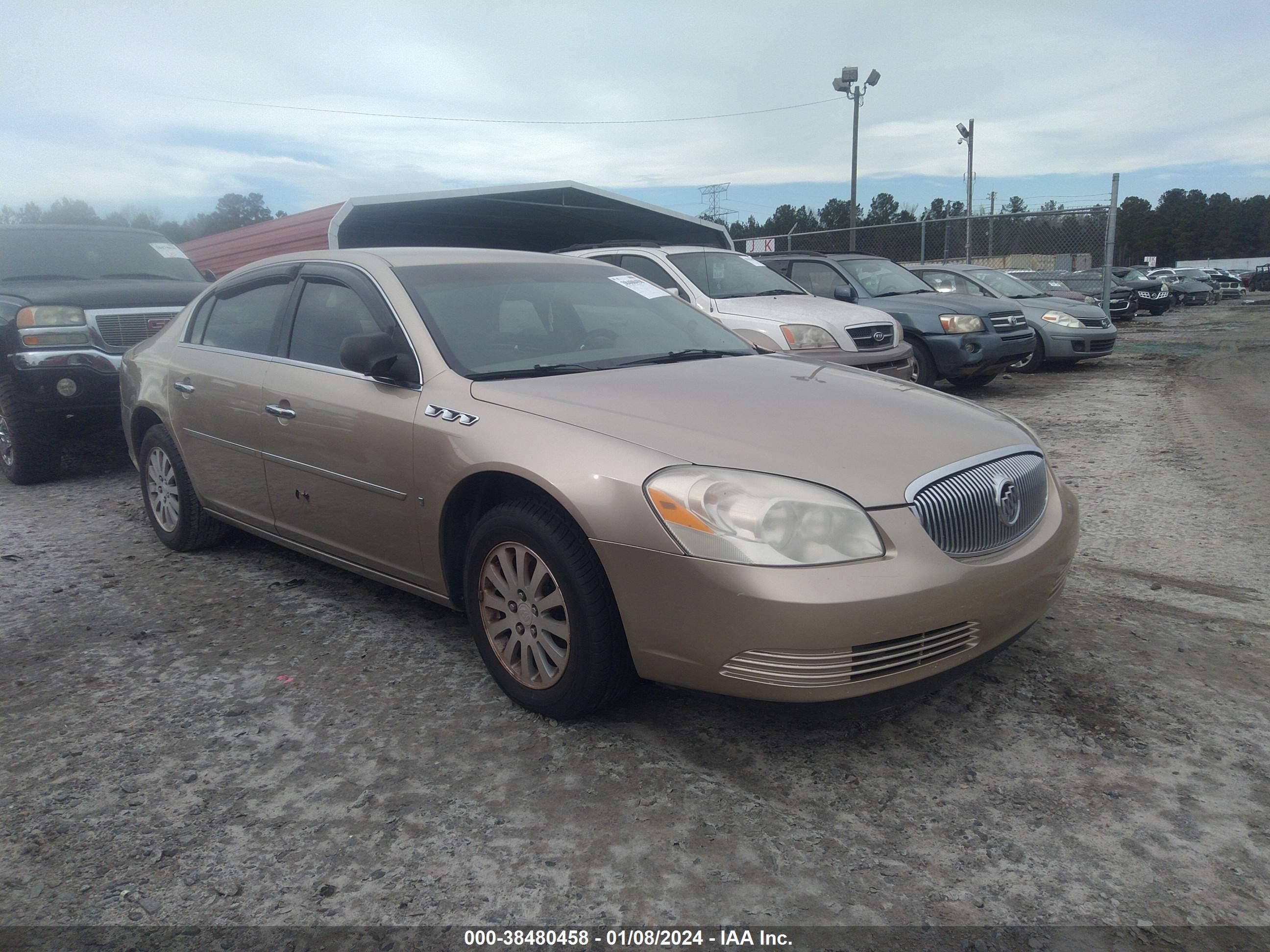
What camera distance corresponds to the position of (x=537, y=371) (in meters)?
3.39

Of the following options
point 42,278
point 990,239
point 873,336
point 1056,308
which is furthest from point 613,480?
point 990,239

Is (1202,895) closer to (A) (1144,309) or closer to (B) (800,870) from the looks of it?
(B) (800,870)

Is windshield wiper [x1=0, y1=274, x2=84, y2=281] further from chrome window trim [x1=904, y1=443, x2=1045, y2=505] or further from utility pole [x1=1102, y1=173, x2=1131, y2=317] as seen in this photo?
utility pole [x1=1102, y1=173, x2=1131, y2=317]

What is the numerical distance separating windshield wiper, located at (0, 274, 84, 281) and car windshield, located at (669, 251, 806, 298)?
5129 millimetres

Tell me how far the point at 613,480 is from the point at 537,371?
34.2 inches

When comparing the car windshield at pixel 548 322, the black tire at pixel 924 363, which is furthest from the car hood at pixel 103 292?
the black tire at pixel 924 363

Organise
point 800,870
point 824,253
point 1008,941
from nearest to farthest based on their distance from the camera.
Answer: point 1008,941, point 800,870, point 824,253

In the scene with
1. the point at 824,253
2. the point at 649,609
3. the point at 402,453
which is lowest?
the point at 649,609

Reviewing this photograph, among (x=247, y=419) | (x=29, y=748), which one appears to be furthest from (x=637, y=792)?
(x=247, y=419)

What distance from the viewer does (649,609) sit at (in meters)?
2.62

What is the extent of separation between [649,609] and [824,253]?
985 centimetres

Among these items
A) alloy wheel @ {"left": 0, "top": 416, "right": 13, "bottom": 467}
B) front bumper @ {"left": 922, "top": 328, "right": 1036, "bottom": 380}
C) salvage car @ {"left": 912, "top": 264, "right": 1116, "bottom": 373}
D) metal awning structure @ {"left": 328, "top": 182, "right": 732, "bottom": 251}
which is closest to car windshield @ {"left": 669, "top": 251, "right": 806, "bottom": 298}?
front bumper @ {"left": 922, "top": 328, "right": 1036, "bottom": 380}

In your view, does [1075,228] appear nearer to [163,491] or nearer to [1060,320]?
[1060,320]

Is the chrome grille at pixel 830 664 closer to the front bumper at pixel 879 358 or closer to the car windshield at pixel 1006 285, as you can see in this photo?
the front bumper at pixel 879 358
